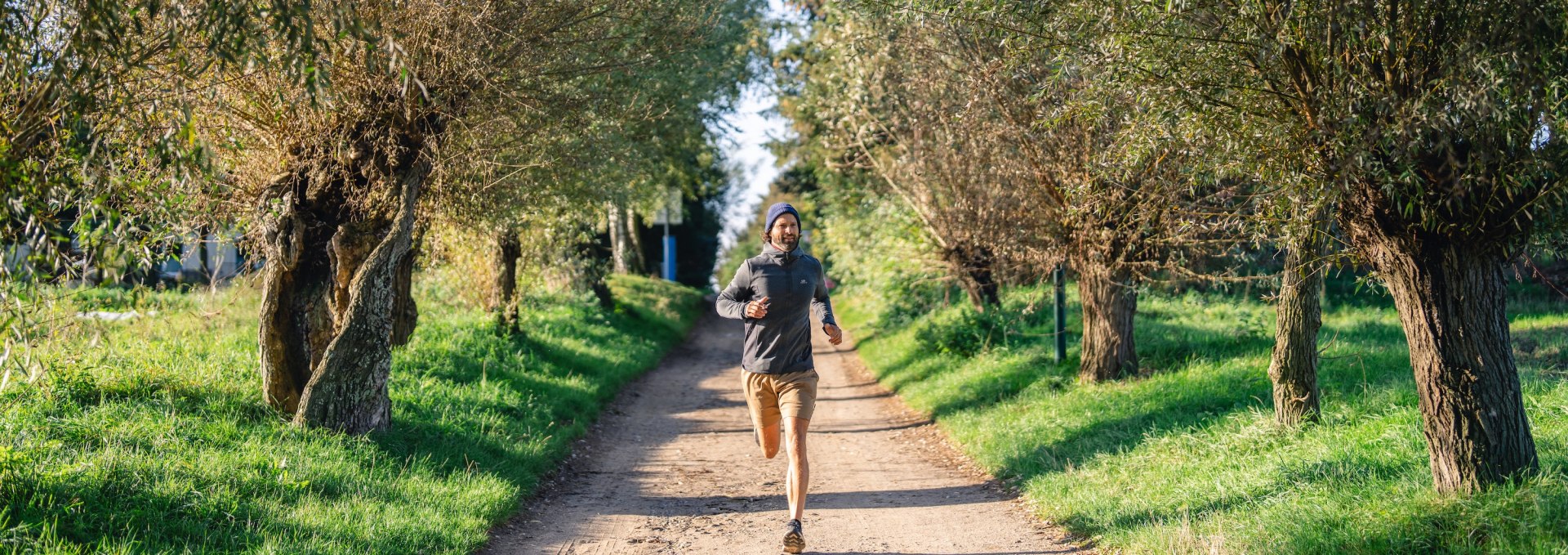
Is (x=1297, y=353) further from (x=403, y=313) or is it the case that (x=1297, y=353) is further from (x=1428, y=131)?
(x=403, y=313)

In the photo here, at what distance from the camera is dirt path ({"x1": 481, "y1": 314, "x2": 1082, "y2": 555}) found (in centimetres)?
689

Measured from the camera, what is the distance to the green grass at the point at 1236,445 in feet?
17.6

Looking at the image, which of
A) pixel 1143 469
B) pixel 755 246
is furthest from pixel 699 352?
pixel 755 246

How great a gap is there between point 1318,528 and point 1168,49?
2.58 meters

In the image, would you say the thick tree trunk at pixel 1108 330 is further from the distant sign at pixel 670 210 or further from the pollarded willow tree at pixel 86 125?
the distant sign at pixel 670 210

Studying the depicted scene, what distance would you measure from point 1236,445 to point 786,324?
143 inches

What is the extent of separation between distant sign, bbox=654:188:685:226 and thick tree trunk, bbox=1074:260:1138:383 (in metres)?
18.3

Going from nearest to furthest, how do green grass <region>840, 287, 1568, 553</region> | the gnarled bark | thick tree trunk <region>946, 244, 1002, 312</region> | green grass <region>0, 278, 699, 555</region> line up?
green grass <region>840, 287, 1568, 553</region>, green grass <region>0, 278, 699, 555</region>, the gnarled bark, thick tree trunk <region>946, 244, 1002, 312</region>

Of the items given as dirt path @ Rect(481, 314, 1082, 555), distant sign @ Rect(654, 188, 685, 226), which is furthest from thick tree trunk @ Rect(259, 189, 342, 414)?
distant sign @ Rect(654, 188, 685, 226)

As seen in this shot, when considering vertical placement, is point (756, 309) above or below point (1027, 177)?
below

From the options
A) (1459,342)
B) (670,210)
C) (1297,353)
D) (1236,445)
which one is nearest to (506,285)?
(1236,445)

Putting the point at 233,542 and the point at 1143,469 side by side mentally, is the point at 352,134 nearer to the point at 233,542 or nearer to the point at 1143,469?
the point at 233,542

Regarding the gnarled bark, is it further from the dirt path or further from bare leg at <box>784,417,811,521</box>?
bare leg at <box>784,417,811,521</box>

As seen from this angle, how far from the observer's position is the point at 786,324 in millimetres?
6758
